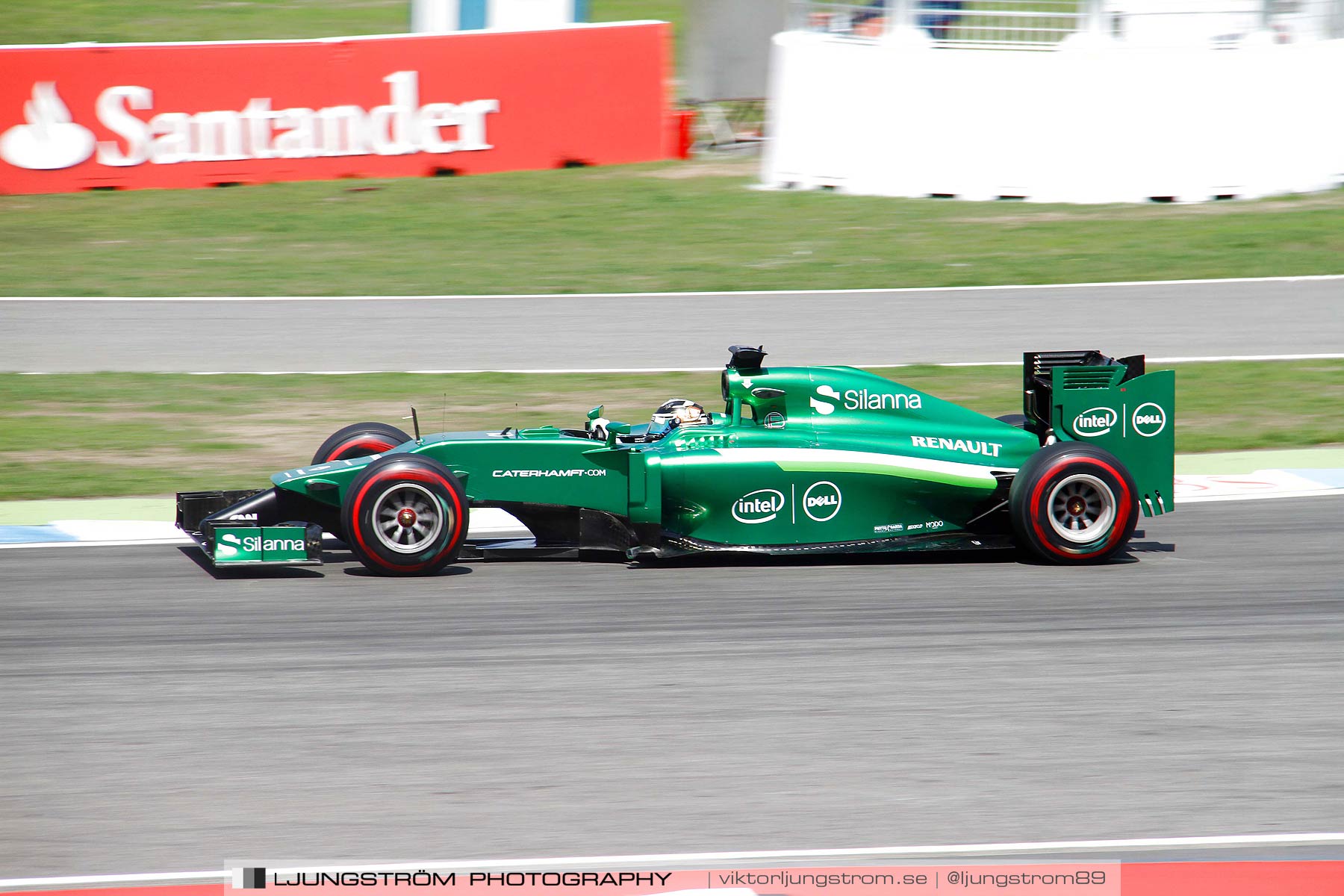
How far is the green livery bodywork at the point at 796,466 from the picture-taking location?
8.21 metres

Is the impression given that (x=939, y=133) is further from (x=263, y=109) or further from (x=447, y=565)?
(x=447, y=565)

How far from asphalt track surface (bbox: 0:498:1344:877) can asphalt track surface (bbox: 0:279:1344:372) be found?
5806 millimetres

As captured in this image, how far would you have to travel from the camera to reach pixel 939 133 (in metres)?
21.1

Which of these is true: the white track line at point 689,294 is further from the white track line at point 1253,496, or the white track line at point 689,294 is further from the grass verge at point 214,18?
the grass verge at point 214,18

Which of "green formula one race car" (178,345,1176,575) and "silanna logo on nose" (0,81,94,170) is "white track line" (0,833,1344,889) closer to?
"green formula one race car" (178,345,1176,575)

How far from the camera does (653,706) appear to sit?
6.18m

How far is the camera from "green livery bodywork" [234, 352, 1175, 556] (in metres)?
8.21

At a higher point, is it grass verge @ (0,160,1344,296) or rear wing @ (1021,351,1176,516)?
grass verge @ (0,160,1344,296)

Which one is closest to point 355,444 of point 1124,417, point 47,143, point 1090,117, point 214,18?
point 1124,417

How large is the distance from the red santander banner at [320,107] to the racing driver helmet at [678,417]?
48.2 ft

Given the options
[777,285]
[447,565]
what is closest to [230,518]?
[447,565]

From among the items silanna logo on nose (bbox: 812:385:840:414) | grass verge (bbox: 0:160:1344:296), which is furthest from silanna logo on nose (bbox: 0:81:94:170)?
silanna logo on nose (bbox: 812:385:840:414)

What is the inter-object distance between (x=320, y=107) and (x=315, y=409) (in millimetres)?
10933

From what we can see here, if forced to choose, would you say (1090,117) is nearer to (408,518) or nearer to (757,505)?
(757,505)
